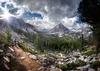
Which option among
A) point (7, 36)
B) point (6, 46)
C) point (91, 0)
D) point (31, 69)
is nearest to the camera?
point (91, 0)

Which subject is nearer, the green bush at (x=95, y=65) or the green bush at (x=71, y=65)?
the green bush at (x=95, y=65)

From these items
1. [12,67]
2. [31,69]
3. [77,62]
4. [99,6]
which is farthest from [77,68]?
[99,6]

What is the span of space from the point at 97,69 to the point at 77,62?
4020 mm

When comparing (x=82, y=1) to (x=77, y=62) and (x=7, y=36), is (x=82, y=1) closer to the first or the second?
(x=77, y=62)

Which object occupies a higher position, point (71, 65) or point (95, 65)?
point (71, 65)

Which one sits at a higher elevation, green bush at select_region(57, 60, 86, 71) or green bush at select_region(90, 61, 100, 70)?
green bush at select_region(57, 60, 86, 71)

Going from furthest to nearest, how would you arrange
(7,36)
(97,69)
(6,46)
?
(7,36) < (6,46) < (97,69)

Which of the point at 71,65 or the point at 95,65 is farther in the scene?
the point at 71,65

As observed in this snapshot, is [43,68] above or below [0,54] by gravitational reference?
below

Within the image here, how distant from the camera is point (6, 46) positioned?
2672 cm

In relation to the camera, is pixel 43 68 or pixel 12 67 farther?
pixel 43 68

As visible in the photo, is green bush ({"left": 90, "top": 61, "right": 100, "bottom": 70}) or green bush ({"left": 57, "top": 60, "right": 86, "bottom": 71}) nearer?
green bush ({"left": 90, "top": 61, "right": 100, "bottom": 70})

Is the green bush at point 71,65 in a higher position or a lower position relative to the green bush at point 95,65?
higher

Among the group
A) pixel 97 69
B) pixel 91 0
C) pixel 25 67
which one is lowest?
pixel 97 69
